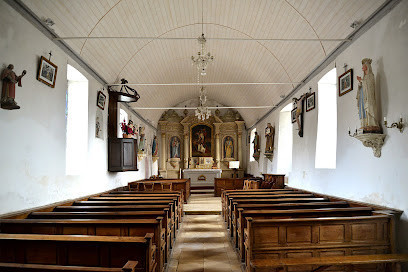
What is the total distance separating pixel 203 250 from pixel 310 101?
4.80 metres

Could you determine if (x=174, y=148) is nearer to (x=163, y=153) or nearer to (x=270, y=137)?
(x=163, y=153)

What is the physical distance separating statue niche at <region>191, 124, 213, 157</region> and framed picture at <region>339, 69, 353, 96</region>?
13121 mm

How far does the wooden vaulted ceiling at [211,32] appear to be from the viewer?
5961mm

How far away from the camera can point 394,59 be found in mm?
4707

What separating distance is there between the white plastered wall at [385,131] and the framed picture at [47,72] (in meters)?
5.55

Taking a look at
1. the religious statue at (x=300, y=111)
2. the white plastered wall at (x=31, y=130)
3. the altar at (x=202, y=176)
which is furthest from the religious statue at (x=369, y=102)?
the altar at (x=202, y=176)

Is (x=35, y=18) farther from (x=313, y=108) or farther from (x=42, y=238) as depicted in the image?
(x=313, y=108)

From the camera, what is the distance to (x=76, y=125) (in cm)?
748

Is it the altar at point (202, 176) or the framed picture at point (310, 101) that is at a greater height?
the framed picture at point (310, 101)

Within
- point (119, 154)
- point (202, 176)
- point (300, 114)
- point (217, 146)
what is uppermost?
point (300, 114)

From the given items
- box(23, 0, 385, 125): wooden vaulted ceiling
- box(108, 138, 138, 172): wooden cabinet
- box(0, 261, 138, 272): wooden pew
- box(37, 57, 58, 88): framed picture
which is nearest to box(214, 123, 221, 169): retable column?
box(23, 0, 385, 125): wooden vaulted ceiling

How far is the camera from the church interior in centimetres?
402

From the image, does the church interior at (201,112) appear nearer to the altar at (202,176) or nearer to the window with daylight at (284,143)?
the window with daylight at (284,143)

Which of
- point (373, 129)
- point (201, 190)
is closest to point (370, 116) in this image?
point (373, 129)
